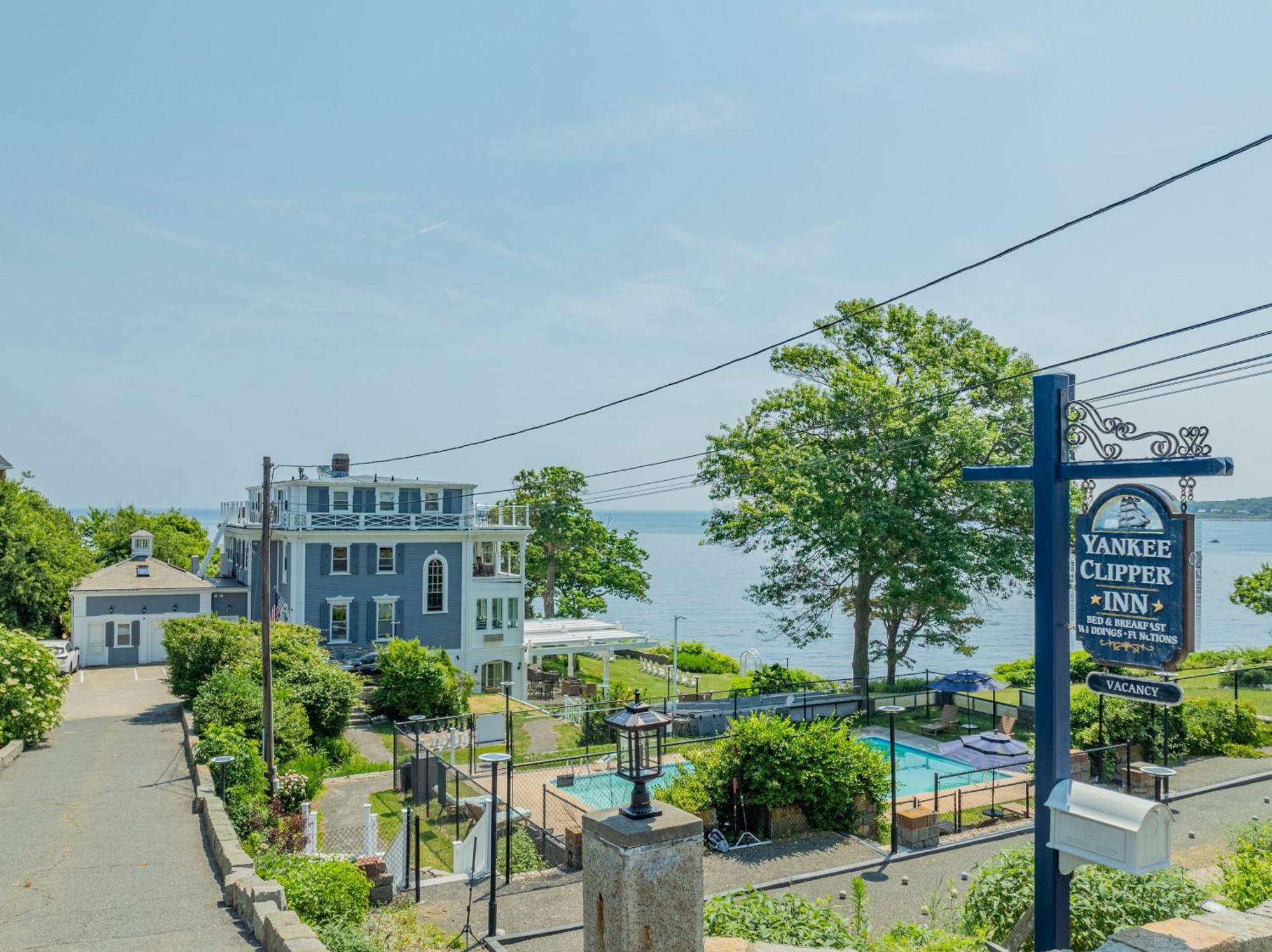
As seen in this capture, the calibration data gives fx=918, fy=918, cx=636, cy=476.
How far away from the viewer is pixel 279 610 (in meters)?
37.4

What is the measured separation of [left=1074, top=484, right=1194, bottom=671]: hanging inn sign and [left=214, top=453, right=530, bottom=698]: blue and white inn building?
31.1m

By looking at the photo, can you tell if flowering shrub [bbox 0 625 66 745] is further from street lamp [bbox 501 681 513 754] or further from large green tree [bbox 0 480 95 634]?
large green tree [bbox 0 480 95 634]

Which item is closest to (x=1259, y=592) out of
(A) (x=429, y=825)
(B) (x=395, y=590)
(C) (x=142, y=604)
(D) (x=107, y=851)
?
(A) (x=429, y=825)

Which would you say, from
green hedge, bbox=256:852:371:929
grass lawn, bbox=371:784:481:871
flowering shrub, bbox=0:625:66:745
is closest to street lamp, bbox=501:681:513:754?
grass lawn, bbox=371:784:481:871

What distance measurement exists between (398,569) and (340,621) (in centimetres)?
299

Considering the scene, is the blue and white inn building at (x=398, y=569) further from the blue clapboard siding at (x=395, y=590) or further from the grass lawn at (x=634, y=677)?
the grass lawn at (x=634, y=677)

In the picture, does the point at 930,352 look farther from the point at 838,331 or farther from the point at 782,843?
the point at 782,843

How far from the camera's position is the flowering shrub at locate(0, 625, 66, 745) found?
68.9 feet

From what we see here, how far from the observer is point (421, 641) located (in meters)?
37.7

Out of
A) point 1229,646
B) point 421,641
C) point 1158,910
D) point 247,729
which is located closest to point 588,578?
point 421,641

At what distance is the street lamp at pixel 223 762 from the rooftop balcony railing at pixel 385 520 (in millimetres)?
19570

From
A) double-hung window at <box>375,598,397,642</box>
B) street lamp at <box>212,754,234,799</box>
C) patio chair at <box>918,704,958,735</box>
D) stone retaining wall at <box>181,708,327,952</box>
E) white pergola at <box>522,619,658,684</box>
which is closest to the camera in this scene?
stone retaining wall at <box>181,708,327,952</box>

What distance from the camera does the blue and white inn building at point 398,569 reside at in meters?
36.1

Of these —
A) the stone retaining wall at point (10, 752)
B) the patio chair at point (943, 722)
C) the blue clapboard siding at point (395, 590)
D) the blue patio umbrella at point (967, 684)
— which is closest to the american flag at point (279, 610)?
the blue clapboard siding at point (395, 590)
